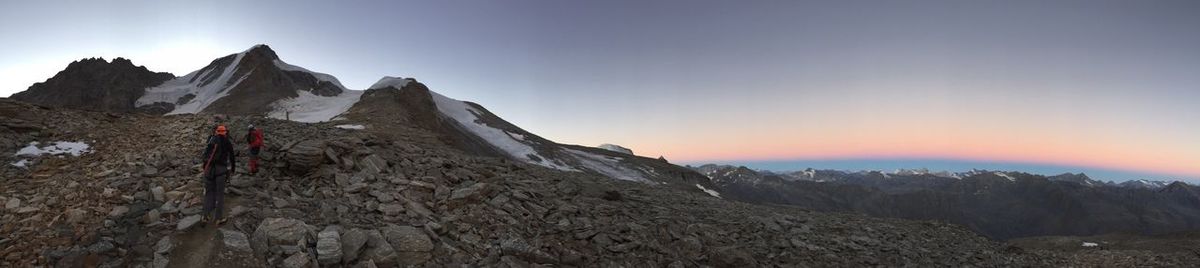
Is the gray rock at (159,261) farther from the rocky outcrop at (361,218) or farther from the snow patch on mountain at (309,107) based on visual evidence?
the snow patch on mountain at (309,107)

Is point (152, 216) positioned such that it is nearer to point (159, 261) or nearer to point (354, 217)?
point (159, 261)

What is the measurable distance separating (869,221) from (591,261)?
59.2ft

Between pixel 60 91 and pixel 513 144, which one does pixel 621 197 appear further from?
pixel 60 91

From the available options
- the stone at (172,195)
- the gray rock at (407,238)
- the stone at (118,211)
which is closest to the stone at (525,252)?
the gray rock at (407,238)

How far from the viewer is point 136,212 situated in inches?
437

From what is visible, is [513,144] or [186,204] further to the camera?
[513,144]

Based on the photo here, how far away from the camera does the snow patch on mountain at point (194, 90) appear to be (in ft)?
270

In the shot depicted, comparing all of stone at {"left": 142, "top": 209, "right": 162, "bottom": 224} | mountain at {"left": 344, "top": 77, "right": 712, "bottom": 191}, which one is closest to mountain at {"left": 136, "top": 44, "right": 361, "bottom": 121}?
mountain at {"left": 344, "top": 77, "right": 712, "bottom": 191}

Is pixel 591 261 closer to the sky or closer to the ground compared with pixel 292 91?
closer to the ground

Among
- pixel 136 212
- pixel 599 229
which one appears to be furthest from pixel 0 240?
pixel 599 229

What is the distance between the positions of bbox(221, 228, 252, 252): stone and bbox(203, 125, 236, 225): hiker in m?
0.65

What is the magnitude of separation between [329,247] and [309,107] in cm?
7221

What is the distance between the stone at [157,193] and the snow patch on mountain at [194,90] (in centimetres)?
8145

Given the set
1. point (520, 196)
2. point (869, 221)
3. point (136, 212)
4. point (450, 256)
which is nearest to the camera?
point (136, 212)
